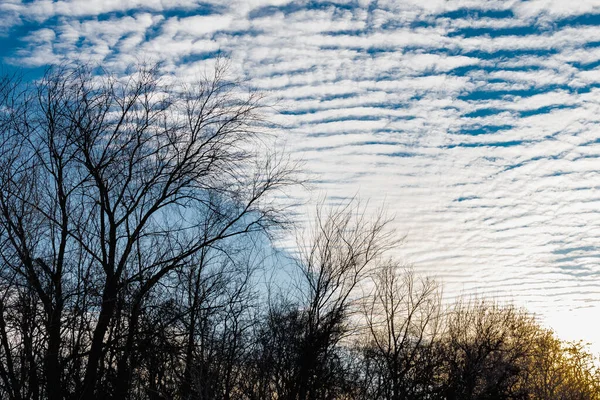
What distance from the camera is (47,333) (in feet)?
41.5

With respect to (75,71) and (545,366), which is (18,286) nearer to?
(75,71)

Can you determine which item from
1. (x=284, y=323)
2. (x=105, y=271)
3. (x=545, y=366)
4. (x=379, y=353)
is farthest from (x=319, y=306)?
(x=545, y=366)

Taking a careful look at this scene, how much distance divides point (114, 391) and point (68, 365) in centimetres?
195

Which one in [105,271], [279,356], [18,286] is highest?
[279,356]

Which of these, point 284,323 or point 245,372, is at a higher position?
point 284,323

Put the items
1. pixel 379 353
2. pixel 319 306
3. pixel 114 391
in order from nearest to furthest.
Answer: pixel 114 391, pixel 319 306, pixel 379 353

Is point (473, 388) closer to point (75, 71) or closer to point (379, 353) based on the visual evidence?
point (379, 353)

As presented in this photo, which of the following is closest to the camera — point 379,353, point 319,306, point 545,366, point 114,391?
point 114,391

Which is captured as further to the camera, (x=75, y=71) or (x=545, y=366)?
(x=545, y=366)

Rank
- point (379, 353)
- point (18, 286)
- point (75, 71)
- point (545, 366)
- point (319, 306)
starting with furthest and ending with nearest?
point (545, 366) < point (379, 353) < point (319, 306) < point (75, 71) < point (18, 286)

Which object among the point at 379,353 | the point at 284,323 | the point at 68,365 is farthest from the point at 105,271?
the point at 379,353

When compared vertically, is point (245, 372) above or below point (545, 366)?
below

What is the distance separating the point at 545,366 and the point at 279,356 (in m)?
23.8

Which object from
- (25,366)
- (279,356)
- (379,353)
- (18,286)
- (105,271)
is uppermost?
(379,353)
